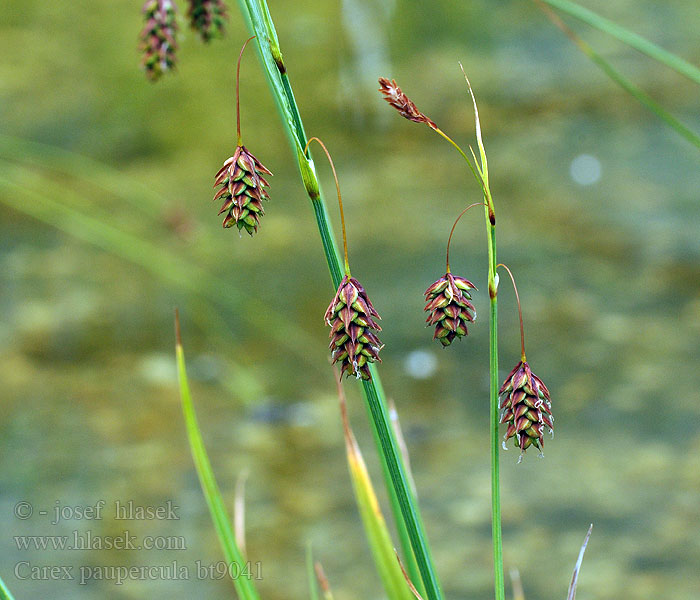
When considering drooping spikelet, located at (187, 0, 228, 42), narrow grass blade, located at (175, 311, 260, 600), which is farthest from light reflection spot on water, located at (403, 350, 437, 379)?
drooping spikelet, located at (187, 0, 228, 42)

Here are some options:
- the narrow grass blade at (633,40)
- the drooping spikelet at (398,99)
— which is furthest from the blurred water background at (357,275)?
the drooping spikelet at (398,99)

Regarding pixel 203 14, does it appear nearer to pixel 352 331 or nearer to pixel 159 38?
pixel 159 38

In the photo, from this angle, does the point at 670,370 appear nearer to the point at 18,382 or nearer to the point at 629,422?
the point at 629,422

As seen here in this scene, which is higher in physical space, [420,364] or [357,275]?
[357,275]

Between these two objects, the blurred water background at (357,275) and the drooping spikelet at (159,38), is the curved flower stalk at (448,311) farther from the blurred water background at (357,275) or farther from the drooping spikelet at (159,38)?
the blurred water background at (357,275)

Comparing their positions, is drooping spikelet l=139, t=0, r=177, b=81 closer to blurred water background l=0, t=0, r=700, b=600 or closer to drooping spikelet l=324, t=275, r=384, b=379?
drooping spikelet l=324, t=275, r=384, b=379

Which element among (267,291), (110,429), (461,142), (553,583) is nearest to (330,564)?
(553,583)

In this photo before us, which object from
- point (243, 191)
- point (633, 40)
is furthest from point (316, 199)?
point (633, 40)
